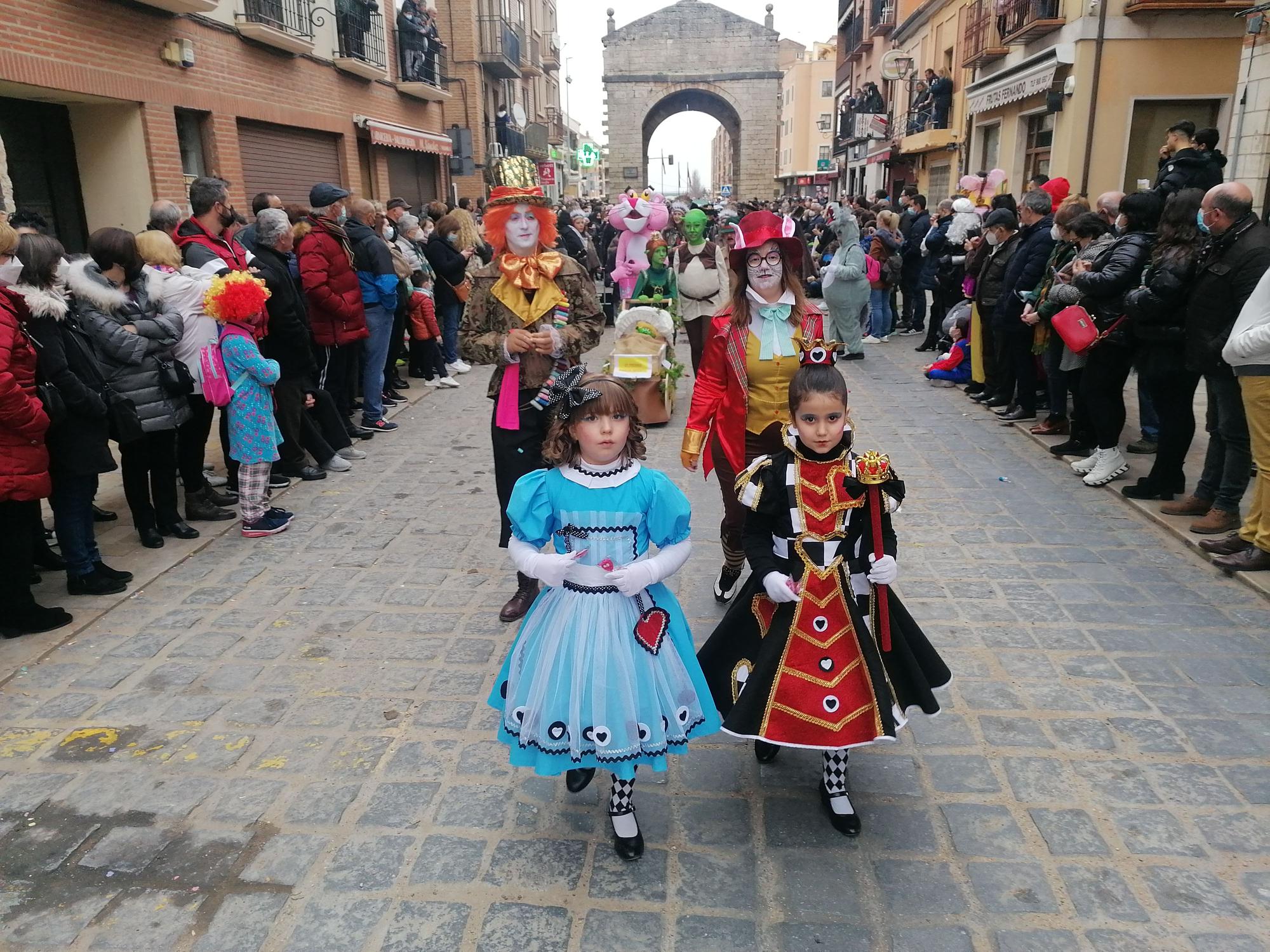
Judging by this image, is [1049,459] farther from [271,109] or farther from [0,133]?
[271,109]

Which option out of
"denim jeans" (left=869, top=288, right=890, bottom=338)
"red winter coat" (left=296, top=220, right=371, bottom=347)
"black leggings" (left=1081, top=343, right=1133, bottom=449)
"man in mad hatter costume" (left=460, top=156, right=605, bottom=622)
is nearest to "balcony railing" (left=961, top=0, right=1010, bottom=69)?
"denim jeans" (left=869, top=288, right=890, bottom=338)

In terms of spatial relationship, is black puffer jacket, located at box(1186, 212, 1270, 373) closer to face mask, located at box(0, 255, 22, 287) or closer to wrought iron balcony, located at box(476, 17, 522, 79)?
face mask, located at box(0, 255, 22, 287)

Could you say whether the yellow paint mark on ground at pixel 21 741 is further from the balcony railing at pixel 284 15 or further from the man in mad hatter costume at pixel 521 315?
the balcony railing at pixel 284 15

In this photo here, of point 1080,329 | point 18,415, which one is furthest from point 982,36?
point 18,415

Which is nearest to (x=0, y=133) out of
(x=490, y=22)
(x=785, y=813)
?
(x=785, y=813)

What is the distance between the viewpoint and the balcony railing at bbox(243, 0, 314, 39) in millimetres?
12305

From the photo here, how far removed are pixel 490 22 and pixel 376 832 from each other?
27.6 meters

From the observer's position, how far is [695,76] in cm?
5275

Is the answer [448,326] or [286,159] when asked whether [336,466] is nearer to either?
[448,326]

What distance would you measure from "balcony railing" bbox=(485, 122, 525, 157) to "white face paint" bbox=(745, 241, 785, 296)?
24509 millimetres

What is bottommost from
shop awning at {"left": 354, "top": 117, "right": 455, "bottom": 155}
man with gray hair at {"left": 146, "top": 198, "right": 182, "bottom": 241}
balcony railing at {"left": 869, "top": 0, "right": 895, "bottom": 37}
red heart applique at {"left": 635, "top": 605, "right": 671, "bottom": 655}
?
red heart applique at {"left": 635, "top": 605, "right": 671, "bottom": 655}

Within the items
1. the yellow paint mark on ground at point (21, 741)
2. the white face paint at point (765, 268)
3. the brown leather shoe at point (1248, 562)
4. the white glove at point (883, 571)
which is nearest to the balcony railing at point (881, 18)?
the brown leather shoe at point (1248, 562)

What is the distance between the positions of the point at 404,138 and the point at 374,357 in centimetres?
1094

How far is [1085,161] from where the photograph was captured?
15.7m
